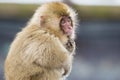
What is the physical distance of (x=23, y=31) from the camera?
344 cm

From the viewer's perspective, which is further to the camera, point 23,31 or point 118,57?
point 118,57

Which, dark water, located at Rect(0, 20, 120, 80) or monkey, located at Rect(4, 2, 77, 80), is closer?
monkey, located at Rect(4, 2, 77, 80)

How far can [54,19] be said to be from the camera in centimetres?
347

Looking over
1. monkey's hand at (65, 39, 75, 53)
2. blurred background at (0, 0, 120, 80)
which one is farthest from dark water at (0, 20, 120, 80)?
monkey's hand at (65, 39, 75, 53)

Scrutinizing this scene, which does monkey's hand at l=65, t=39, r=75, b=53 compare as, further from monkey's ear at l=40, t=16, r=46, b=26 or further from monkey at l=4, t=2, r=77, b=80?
monkey's ear at l=40, t=16, r=46, b=26

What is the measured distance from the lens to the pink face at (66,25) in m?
3.46

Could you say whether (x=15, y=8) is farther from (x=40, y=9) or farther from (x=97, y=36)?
(x=40, y=9)

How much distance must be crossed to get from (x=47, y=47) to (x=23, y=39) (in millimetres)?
141

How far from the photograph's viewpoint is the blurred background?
643 centimetres

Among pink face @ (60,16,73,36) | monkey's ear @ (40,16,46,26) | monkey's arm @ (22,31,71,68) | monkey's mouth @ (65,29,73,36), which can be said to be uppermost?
monkey's ear @ (40,16,46,26)

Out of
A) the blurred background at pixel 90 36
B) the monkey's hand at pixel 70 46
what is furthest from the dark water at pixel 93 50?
the monkey's hand at pixel 70 46

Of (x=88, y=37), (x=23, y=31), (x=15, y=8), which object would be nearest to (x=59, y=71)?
(x=23, y=31)

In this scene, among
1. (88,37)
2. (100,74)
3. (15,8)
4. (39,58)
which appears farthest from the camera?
(15,8)

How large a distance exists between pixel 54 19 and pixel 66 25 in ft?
0.26
